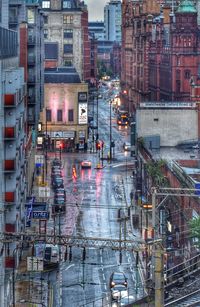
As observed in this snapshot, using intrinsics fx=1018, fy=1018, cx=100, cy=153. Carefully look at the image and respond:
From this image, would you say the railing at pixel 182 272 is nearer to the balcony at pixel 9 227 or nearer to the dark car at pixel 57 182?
the balcony at pixel 9 227

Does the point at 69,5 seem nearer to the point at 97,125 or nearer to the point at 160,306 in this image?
the point at 97,125

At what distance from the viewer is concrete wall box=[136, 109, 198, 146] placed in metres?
74.0

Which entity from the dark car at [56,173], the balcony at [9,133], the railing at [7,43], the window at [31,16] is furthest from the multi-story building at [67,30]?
the balcony at [9,133]

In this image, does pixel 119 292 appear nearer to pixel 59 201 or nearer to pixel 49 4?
pixel 59 201

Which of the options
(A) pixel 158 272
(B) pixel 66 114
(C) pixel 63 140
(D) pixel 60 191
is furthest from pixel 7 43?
(B) pixel 66 114

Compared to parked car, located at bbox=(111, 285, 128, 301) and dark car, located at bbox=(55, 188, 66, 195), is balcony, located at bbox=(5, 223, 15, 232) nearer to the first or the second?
parked car, located at bbox=(111, 285, 128, 301)

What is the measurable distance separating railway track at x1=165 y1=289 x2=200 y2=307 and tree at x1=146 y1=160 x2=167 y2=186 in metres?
23.6

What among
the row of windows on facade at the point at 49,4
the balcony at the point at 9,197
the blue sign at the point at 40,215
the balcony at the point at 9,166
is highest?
the row of windows on facade at the point at 49,4

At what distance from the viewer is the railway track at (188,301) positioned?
90.0 feet

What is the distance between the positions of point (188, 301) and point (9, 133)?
16740 millimetres

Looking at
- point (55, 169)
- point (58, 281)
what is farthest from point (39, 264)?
point (55, 169)

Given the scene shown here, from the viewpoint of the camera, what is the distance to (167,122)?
74.6 m

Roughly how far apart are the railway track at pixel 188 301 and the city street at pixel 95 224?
25.2 ft

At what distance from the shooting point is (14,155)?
142ft
